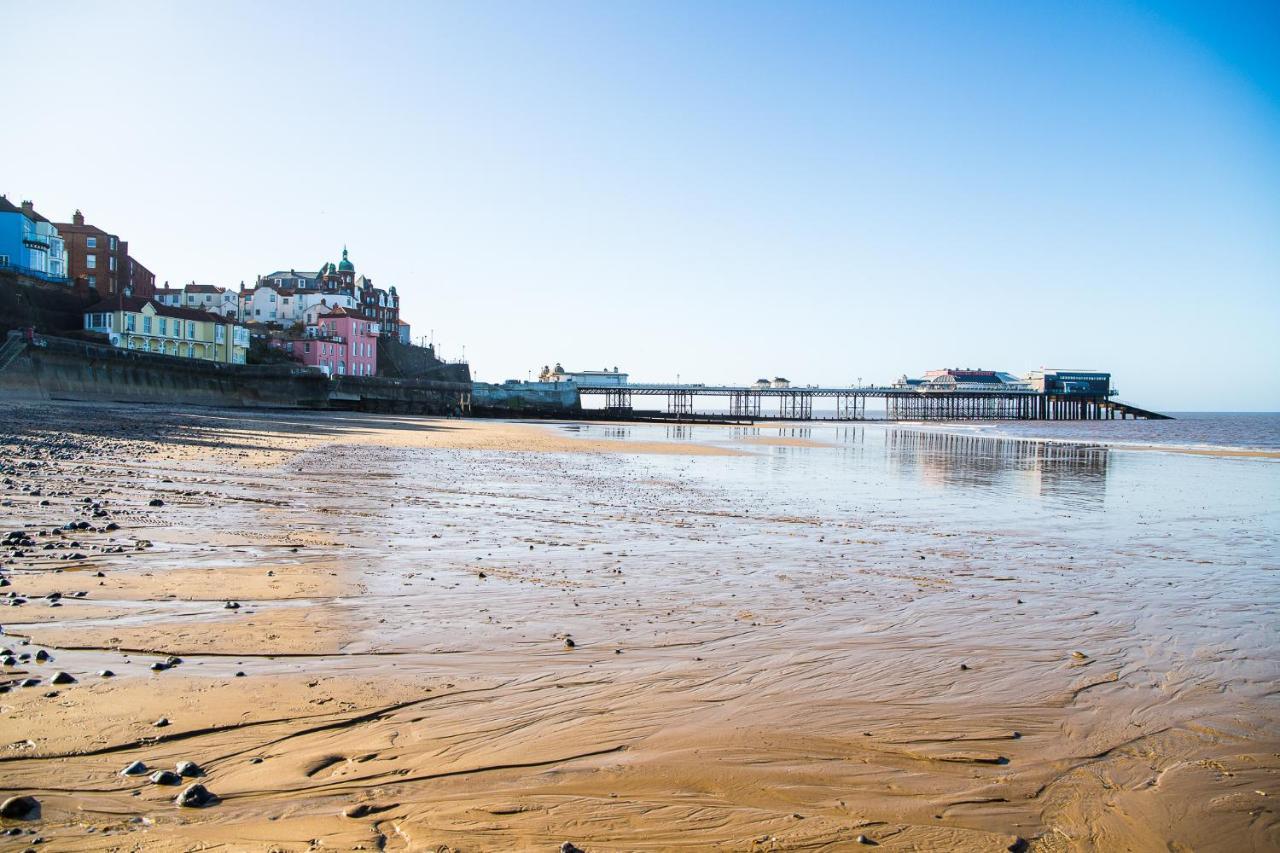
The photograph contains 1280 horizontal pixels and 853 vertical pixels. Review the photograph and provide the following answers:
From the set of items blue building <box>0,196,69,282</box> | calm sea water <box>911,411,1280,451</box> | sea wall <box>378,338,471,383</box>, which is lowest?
calm sea water <box>911,411,1280,451</box>

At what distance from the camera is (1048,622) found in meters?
7.96

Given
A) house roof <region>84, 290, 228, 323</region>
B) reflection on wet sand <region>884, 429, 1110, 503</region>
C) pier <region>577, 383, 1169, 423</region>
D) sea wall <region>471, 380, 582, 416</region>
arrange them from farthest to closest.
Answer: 1. pier <region>577, 383, 1169, 423</region>
2. sea wall <region>471, 380, 582, 416</region>
3. house roof <region>84, 290, 228, 323</region>
4. reflection on wet sand <region>884, 429, 1110, 503</region>

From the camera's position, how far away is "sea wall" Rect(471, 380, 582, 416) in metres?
92.4

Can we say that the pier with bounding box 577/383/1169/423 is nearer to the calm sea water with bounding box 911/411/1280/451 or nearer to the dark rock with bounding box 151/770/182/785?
Result: the calm sea water with bounding box 911/411/1280/451

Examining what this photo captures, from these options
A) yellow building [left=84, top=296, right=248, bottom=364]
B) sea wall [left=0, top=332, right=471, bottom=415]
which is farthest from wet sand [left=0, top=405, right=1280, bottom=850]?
yellow building [left=84, top=296, right=248, bottom=364]

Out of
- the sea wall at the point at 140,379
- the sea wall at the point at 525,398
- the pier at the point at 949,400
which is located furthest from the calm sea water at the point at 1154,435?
the sea wall at the point at 140,379

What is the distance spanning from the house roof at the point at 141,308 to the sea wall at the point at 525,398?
28268 mm

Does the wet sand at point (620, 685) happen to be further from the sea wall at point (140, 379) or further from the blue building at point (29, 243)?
the blue building at point (29, 243)

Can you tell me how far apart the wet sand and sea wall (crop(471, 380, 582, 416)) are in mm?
79697

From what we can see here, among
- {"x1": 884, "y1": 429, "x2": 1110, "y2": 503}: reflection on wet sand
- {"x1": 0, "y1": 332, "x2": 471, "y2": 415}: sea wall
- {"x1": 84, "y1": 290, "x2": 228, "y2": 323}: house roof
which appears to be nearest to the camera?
{"x1": 884, "y1": 429, "x2": 1110, "y2": 503}: reflection on wet sand

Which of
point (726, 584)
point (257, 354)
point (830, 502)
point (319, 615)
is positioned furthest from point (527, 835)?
point (257, 354)

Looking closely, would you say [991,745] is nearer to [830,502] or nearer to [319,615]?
[319,615]

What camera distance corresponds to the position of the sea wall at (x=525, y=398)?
9238cm

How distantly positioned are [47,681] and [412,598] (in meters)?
3.18
